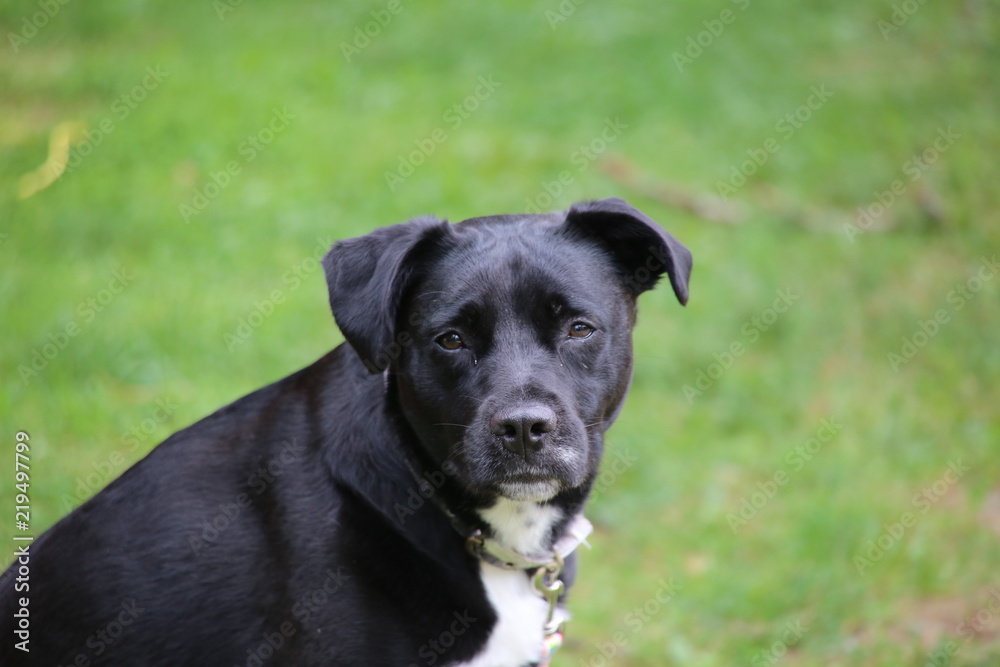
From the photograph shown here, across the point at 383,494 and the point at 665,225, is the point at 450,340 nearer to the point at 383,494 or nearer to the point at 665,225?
the point at 383,494

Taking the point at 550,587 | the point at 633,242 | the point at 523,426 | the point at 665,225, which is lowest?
the point at 665,225

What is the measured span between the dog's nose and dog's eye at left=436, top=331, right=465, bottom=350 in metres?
0.30

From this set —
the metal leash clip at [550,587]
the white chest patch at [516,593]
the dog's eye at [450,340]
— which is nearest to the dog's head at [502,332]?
the dog's eye at [450,340]

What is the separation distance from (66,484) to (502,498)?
261 centimetres

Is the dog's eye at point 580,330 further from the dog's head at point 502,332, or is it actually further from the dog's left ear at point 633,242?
the dog's left ear at point 633,242

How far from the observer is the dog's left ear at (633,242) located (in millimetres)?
3271

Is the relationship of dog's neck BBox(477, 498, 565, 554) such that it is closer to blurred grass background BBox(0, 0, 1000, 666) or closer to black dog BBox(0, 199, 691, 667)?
black dog BBox(0, 199, 691, 667)

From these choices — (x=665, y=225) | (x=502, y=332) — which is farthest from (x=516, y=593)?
(x=665, y=225)

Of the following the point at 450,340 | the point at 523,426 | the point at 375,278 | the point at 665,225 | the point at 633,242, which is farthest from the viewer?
the point at 665,225

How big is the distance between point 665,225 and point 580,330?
489 centimetres

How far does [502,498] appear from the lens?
10.4ft

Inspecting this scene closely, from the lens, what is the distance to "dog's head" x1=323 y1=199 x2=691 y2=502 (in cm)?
304

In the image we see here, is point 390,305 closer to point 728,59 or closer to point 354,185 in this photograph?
point 354,185

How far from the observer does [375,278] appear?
310 cm
